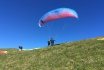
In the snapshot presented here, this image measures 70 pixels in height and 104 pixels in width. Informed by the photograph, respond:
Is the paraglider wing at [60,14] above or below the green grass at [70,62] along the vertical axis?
above

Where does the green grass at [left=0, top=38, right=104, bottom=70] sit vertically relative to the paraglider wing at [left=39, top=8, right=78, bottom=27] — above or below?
below

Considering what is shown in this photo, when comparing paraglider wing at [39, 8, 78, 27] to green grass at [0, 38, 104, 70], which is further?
paraglider wing at [39, 8, 78, 27]

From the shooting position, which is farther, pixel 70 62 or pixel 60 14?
pixel 60 14

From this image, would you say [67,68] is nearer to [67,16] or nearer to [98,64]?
[98,64]

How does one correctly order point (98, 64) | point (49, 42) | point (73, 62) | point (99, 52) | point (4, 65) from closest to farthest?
1. point (98, 64)
2. point (73, 62)
3. point (99, 52)
4. point (4, 65)
5. point (49, 42)

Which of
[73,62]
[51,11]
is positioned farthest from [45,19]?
[73,62]

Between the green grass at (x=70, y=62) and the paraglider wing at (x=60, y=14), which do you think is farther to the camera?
the paraglider wing at (x=60, y=14)

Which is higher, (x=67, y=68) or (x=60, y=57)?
(x=60, y=57)

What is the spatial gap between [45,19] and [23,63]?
17332 millimetres

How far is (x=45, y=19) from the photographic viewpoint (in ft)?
151

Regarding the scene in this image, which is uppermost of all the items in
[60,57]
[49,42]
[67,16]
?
[67,16]

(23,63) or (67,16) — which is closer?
(23,63)

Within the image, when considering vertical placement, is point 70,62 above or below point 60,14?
below

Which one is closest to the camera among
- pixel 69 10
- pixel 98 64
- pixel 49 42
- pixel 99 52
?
pixel 98 64
